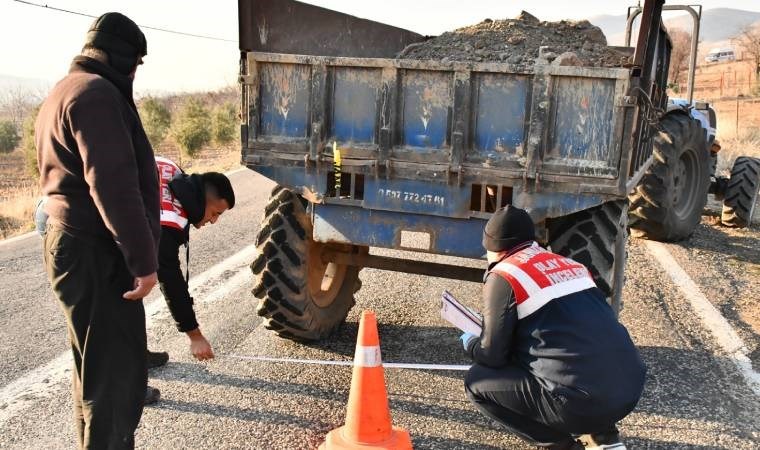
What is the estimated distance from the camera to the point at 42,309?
575cm

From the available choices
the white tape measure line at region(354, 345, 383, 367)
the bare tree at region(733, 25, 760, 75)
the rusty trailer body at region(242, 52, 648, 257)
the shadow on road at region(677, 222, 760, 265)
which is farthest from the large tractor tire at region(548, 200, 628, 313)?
Answer: the bare tree at region(733, 25, 760, 75)

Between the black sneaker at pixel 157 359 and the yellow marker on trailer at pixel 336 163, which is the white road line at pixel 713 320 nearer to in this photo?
the yellow marker on trailer at pixel 336 163

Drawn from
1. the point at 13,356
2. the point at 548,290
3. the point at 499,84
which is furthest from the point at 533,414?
the point at 13,356

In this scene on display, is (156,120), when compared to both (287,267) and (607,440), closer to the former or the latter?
(287,267)

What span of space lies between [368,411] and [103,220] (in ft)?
5.19

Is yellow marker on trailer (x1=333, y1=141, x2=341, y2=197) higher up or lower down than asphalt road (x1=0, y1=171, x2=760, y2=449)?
higher up

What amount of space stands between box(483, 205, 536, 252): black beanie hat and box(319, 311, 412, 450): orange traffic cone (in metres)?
0.74

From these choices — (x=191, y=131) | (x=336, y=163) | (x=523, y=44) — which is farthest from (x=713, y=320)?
(x=191, y=131)

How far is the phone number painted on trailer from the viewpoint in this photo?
4164 millimetres

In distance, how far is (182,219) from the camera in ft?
12.5

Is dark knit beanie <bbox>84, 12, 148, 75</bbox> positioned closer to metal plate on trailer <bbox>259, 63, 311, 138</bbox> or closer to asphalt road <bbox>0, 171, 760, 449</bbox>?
metal plate on trailer <bbox>259, 63, 311, 138</bbox>

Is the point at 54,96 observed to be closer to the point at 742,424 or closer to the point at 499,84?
the point at 499,84

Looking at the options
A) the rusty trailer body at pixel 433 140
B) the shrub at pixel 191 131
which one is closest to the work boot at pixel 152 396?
the rusty trailer body at pixel 433 140

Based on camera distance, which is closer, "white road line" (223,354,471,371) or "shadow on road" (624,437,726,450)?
"shadow on road" (624,437,726,450)
